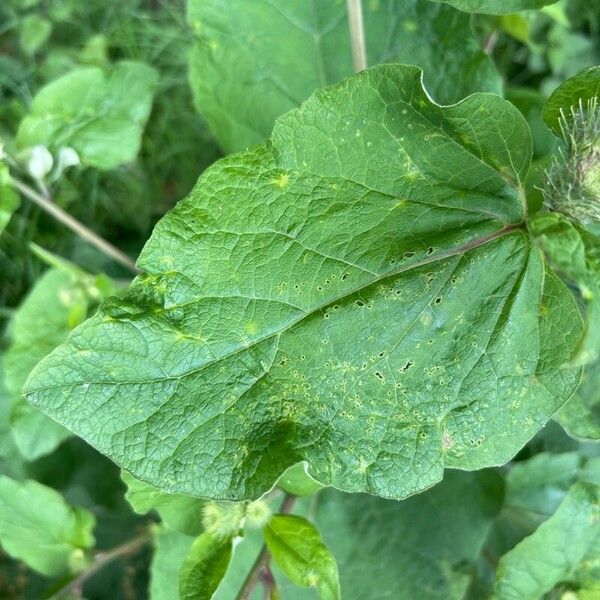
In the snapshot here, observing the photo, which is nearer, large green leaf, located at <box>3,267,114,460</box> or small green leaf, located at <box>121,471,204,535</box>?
small green leaf, located at <box>121,471,204,535</box>

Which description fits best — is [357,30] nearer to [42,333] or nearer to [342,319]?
[342,319]

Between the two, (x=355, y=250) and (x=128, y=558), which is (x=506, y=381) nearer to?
(x=355, y=250)

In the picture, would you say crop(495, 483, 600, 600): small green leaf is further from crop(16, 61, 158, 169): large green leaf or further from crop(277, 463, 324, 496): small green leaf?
crop(16, 61, 158, 169): large green leaf

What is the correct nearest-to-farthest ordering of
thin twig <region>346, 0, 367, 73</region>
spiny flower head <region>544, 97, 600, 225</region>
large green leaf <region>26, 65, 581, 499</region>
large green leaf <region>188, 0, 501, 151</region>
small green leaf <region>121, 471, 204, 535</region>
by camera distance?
spiny flower head <region>544, 97, 600, 225</region>, large green leaf <region>26, 65, 581, 499</region>, small green leaf <region>121, 471, 204, 535</region>, thin twig <region>346, 0, 367, 73</region>, large green leaf <region>188, 0, 501, 151</region>

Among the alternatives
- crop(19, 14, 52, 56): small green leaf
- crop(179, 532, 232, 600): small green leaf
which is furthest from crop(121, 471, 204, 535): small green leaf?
crop(19, 14, 52, 56): small green leaf

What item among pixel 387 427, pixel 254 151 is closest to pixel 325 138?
pixel 254 151
